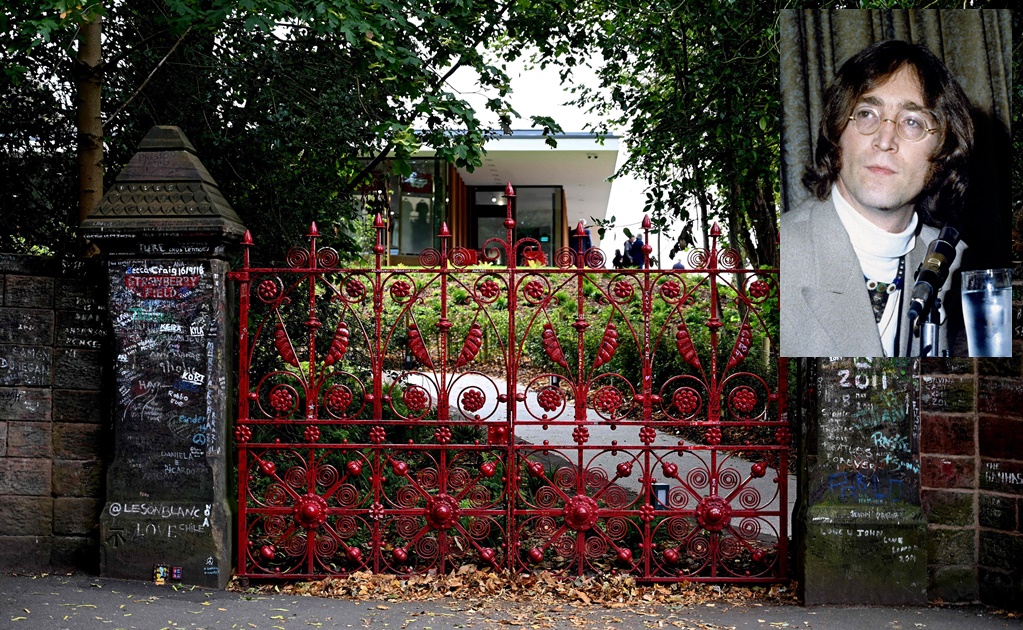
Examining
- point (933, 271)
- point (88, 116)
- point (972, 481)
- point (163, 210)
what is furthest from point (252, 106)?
point (972, 481)

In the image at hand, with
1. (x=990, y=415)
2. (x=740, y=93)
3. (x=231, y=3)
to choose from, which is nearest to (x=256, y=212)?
(x=231, y=3)

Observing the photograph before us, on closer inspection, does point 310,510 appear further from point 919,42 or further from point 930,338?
point 919,42

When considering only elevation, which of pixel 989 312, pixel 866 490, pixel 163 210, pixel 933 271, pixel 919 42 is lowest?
pixel 866 490

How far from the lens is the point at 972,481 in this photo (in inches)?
214

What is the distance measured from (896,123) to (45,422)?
A: 587cm

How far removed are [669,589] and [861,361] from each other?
74.3 inches

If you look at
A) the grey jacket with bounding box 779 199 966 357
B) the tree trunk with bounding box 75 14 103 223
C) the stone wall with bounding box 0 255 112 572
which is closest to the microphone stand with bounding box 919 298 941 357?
the grey jacket with bounding box 779 199 966 357

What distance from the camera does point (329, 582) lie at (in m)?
5.67

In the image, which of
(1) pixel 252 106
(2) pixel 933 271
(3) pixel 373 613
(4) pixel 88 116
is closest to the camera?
(3) pixel 373 613

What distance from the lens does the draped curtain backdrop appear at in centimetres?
554

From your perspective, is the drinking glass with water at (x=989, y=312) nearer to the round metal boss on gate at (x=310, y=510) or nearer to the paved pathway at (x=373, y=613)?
the paved pathway at (x=373, y=613)

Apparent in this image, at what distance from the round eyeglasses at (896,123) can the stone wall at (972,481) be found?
1.47 meters

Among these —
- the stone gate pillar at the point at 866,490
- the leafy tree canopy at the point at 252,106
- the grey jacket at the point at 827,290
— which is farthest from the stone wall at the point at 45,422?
the stone gate pillar at the point at 866,490

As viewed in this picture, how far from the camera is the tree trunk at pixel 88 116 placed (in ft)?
21.0
